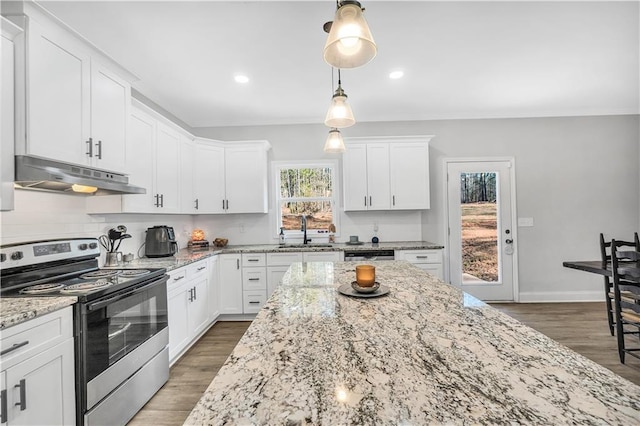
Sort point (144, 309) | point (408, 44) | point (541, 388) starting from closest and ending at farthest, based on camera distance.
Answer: point (541, 388) < point (144, 309) < point (408, 44)

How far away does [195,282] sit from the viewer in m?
2.94

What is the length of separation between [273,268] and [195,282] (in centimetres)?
94

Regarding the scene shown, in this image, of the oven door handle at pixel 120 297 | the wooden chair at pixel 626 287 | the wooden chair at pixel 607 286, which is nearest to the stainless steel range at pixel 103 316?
the oven door handle at pixel 120 297

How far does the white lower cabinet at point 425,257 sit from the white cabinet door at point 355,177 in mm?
810

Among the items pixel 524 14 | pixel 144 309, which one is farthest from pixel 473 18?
pixel 144 309

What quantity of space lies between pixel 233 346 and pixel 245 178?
2.08m

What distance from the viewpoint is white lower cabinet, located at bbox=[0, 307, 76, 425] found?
121 cm

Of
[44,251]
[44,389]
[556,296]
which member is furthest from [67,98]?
[556,296]

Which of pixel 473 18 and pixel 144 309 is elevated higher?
pixel 473 18

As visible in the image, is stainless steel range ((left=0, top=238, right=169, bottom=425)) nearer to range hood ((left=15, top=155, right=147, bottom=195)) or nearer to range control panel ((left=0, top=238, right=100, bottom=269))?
range control panel ((left=0, top=238, right=100, bottom=269))

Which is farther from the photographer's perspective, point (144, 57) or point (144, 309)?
point (144, 57)

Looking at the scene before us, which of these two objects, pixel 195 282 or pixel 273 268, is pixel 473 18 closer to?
pixel 273 268

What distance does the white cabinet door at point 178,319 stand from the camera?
2.47m

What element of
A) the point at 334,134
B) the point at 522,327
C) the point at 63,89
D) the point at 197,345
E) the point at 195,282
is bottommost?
the point at 197,345
